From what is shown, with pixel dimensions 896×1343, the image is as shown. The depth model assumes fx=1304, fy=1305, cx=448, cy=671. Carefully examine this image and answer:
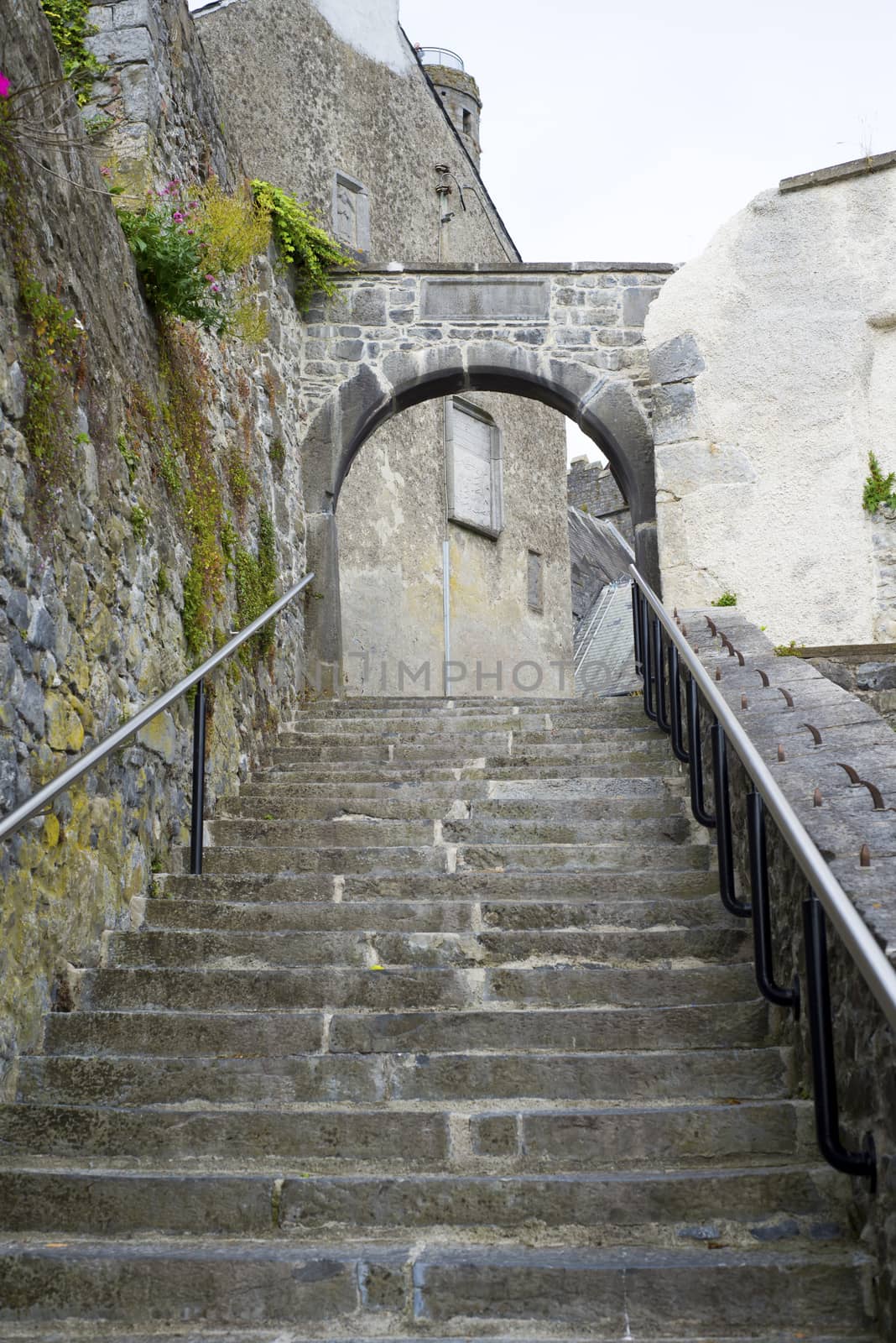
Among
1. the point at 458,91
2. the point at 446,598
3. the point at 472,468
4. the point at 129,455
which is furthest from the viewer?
the point at 458,91

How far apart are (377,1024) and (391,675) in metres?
8.54

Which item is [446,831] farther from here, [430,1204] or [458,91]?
[458,91]

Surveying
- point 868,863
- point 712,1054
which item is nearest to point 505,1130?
point 712,1054

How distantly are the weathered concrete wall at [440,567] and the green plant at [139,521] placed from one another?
6.84 metres

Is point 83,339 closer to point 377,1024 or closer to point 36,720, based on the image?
point 36,720

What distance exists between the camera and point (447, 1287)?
89.2 inches

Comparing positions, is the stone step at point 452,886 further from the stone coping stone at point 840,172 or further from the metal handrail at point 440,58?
the metal handrail at point 440,58

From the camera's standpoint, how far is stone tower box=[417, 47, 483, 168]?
1825 cm

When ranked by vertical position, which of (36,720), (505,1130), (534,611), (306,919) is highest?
(534,611)

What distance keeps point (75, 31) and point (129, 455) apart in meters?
2.27

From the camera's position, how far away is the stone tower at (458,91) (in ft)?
59.9

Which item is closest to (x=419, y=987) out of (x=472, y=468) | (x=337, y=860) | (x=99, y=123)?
(x=337, y=860)

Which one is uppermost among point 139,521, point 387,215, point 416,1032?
point 387,215

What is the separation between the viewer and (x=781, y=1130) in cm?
261
